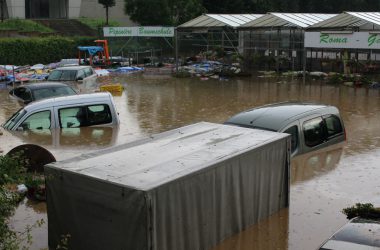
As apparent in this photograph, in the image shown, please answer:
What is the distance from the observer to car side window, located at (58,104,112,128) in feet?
45.4

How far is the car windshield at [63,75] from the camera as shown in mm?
25447

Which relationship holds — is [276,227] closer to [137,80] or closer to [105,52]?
[137,80]

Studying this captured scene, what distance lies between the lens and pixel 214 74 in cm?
3175

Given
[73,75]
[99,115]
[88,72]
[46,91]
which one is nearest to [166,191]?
[99,115]

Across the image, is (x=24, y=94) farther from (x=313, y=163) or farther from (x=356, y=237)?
(x=356, y=237)

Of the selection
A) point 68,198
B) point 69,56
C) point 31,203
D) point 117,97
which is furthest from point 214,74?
point 68,198

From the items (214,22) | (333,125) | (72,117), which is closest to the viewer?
(333,125)

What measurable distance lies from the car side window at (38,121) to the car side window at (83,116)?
1.02 feet

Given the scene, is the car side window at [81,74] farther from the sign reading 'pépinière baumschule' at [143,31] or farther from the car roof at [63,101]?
the sign reading 'pépinière baumschule' at [143,31]

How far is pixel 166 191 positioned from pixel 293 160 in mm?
5422

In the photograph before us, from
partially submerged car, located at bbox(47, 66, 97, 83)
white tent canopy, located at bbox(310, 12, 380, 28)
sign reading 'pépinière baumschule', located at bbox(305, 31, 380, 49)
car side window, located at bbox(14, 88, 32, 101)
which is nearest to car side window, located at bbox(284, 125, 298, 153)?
car side window, located at bbox(14, 88, 32, 101)

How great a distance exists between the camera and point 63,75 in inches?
1016

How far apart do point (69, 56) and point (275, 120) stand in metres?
32.8

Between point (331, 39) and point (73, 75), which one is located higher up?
point (331, 39)
